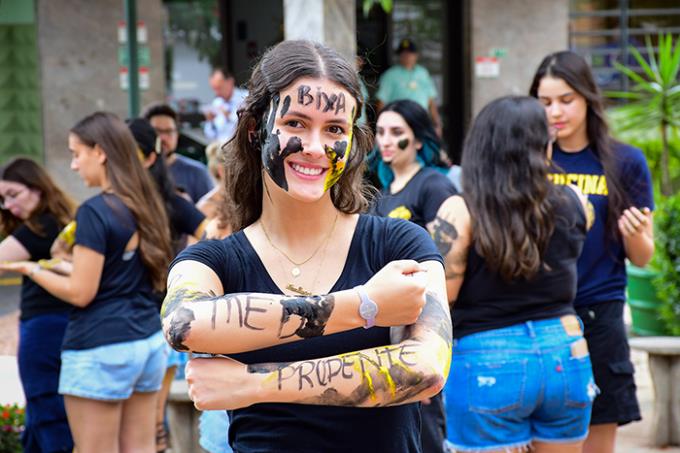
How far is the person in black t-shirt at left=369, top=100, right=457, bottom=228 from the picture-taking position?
488 centimetres

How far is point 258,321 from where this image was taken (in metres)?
2.14

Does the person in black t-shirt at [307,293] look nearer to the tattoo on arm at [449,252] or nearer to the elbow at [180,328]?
the elbow at [180,328]

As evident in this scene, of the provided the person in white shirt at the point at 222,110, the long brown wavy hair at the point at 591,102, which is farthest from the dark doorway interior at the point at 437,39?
the long brown wavy hair at the point at 591,102

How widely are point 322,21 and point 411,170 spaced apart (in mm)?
1364

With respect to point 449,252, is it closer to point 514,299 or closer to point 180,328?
point 514,299

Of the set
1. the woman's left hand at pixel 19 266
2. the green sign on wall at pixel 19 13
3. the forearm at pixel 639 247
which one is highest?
the green sign on wall at pixel 19 13

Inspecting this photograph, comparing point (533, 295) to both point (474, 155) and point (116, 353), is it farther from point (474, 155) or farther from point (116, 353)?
point (116, 353)

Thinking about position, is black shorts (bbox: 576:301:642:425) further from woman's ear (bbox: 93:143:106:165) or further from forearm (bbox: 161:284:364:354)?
forearm (bbox: 161:284:364:354)

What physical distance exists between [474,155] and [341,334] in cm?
168

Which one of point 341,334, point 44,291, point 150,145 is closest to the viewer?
point 341,334

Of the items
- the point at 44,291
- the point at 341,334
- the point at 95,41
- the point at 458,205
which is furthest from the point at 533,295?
the point at 95,41

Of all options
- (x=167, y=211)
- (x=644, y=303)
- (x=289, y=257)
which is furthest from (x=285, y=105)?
(x=644, y=303)

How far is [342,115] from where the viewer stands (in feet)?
7.67

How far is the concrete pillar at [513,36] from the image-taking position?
13.0m
